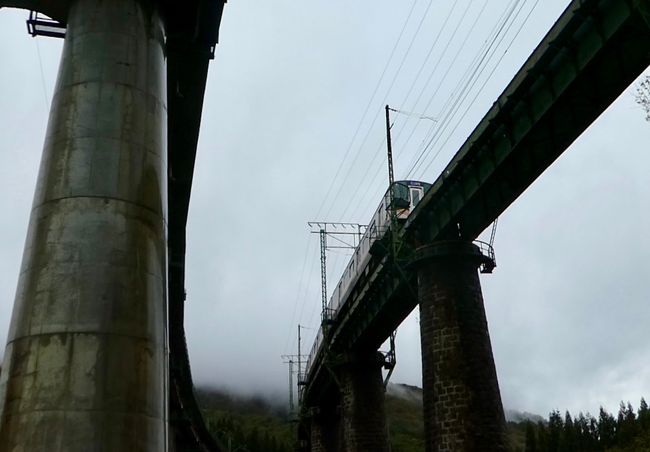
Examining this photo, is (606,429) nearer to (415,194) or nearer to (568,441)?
(568,441)

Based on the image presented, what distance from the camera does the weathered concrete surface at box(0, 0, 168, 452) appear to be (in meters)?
9.48

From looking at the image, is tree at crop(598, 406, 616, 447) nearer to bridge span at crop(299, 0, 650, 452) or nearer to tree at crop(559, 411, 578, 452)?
tree at crop(559, 411, 578, 452)

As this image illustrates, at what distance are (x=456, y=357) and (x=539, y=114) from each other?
372 inches

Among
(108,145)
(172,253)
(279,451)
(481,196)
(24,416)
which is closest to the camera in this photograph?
(24,416)

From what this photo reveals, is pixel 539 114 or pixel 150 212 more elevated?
pixel 539 114

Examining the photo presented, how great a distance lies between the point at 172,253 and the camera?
1205 inches

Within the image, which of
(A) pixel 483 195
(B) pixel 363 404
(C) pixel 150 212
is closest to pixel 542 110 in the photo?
(A) pixel 483 195

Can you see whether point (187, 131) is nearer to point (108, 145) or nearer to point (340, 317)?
point (108, 145)

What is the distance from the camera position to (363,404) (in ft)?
129

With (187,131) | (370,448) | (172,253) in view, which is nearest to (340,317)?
(370,448)

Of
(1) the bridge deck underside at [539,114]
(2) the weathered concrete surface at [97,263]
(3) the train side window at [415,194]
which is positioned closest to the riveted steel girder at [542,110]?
(1) the bridge deck underside at [539,114]

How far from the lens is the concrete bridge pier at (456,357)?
76.3 feet

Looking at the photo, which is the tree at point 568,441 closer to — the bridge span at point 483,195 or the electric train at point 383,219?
the electric train at point 383,219

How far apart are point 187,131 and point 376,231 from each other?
18.6 m
